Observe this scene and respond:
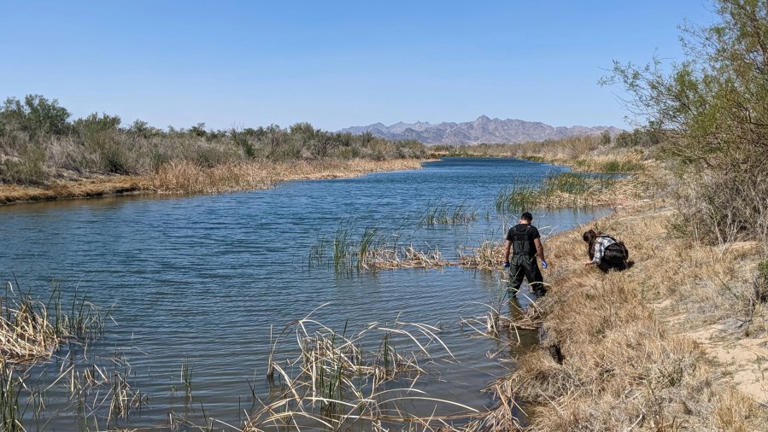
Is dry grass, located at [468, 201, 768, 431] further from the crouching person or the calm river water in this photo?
the calm river water

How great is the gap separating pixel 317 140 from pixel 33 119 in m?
31.6

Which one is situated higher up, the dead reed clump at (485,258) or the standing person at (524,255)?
the standing person at (524,255)

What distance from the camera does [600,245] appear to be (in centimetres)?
1155

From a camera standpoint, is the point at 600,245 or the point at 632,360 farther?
the point at 600,245

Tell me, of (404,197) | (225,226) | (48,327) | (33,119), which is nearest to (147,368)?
(48,327)

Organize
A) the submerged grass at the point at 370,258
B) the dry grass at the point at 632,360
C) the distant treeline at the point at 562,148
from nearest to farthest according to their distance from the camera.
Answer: the dry grass at the point at 632,360, the submerged grass at the point at 370,258, the distant treeline at the point at 562,148

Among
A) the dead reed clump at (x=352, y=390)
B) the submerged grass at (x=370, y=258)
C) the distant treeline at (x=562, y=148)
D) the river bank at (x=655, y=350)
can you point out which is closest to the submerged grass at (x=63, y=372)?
the dead reed clump at (x=352, y=390)

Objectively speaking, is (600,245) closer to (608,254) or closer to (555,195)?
Result: (608,254)

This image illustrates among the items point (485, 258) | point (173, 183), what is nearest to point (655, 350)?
point (485, 258)

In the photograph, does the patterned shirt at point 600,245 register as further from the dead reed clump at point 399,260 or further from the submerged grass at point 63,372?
the submerged grass at point 63,372

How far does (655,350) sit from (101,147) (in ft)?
126

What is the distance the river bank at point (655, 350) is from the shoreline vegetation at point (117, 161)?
95.6ft

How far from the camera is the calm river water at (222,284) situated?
812cm

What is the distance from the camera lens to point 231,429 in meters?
6.60
